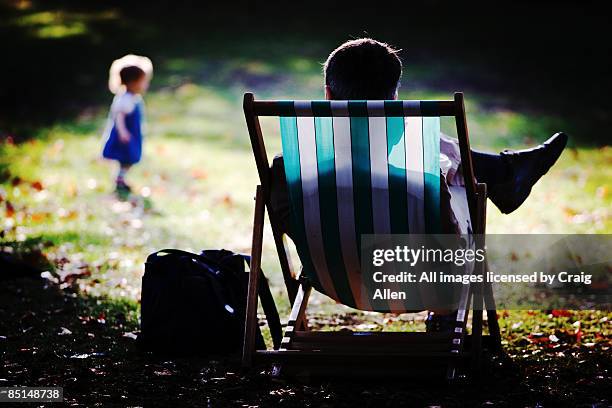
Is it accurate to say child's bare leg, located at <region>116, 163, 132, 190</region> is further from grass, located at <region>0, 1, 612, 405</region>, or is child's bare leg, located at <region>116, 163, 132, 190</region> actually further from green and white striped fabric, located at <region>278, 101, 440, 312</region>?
green and white striped fabric, located at <region>278, 101, 440, 312</region>

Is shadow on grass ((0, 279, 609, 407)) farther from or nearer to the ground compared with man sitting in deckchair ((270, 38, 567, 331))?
nearer to the ground

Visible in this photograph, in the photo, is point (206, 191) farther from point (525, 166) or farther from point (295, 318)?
point (525, 166)

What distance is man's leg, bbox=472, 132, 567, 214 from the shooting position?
410cm

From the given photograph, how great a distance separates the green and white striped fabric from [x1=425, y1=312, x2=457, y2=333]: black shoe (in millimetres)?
561

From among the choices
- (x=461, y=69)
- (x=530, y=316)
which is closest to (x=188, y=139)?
(x=461, y=69)

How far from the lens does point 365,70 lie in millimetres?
3812

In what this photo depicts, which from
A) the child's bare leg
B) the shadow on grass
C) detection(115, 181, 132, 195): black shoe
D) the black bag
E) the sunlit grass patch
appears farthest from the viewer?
the sunlit grass patch

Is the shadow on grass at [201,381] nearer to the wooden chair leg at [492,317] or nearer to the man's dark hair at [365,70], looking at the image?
the wooden chair leg at [492,317]

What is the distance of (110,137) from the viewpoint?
9219 millimetres

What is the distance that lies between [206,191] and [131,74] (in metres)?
1.37

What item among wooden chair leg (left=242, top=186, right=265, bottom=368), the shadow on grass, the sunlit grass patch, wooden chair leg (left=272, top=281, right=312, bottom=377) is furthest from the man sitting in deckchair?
the sunlit grass patch

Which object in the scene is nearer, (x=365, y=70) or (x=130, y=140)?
(x=365, y=70)

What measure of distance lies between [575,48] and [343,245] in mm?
13421

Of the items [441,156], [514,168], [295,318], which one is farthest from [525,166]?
[295,318]
